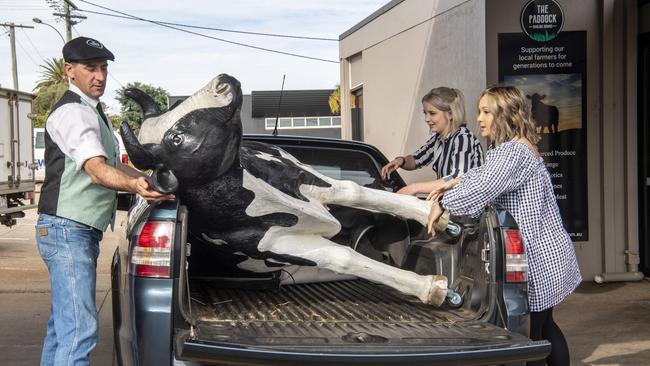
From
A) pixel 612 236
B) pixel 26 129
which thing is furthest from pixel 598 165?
pixel 26 129

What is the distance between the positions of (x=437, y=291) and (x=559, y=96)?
4473 millimetres

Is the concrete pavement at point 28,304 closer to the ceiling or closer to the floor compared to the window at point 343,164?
closer to the floor

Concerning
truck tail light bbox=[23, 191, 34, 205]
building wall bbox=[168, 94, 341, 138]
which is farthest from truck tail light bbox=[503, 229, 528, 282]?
building wall bbox=[168, 94, 341, 138]

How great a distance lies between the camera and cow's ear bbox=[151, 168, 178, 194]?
357cm

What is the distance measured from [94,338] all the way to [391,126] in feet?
25.6

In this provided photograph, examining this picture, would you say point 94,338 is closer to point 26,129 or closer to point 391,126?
point 391,126

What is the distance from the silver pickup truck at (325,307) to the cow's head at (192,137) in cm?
17

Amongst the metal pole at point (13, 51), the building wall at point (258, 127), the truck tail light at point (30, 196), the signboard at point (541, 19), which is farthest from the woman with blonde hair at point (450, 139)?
the metal pole at point (13, 51)

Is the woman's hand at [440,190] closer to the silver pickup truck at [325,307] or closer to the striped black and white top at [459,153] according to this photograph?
the silver pickup truck at [325,307]

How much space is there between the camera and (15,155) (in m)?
13.0

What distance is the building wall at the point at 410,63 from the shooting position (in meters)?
7.96

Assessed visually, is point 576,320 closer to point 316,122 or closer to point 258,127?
point 258,127

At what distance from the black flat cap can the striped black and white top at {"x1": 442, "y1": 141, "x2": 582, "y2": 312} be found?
6.31 ft

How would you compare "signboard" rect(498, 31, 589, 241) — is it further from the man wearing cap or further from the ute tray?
the man wearing cap
